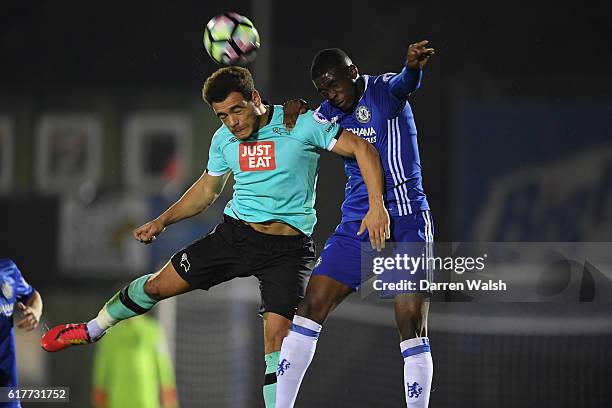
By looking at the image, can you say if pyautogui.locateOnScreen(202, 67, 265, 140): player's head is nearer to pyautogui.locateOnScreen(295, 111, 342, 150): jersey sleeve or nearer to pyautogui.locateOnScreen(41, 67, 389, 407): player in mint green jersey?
pyautogui.locateOnScreen(41, 67, 389, 407): player in mint green jersey

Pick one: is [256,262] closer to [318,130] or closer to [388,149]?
[318,130]

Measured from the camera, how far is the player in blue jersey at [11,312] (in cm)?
438

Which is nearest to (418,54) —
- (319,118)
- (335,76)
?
(335,76)

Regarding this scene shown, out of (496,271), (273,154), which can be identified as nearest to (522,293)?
(496,271)

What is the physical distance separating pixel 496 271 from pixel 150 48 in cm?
380

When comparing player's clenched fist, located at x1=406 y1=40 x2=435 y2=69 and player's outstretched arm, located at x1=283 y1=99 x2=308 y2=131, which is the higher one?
player's clenched fist, located at x1=406 y1=40 x2=435 y2=69

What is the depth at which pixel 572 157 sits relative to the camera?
349 inches

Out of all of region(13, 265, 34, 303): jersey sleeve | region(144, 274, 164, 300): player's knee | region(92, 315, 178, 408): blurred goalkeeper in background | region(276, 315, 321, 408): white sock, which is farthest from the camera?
region(92, 315, 178, 408): blurred goalkeeper in background

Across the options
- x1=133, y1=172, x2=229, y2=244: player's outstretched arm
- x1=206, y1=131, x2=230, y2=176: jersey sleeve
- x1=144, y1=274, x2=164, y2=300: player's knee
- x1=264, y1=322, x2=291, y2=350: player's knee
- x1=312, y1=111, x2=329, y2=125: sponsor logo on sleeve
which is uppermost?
x1=312, y1=111, x2=329, y2=125: sponsor logo on sleeve

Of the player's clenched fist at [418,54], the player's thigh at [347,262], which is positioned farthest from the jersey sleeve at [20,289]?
the player's clenched fist at [418,54]

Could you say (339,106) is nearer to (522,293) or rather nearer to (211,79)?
(211,79)

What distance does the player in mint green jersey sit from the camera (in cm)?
407

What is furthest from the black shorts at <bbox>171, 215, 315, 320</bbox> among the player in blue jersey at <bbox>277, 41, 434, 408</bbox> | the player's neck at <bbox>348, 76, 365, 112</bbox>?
the player's neck at <bbox>348, 76, 365, 112</bbox>

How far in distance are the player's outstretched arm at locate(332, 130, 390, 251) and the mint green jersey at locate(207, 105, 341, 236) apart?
69mm
